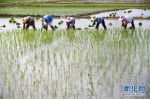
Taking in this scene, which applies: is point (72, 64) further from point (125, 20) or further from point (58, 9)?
point (58, 9)

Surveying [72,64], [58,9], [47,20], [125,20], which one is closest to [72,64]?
[72,64]

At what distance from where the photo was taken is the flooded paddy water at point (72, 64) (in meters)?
2.89

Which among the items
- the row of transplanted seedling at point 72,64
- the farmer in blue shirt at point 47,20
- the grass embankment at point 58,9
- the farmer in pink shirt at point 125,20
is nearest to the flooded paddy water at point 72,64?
the row of transplanted seedling at point 72,64

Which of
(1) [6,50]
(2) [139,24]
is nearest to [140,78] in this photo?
(1) [6,50]

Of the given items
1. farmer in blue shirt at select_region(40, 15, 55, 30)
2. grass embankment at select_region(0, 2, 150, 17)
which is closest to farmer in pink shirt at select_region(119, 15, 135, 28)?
grass embankment at select_region(0, 2, 150, 17)

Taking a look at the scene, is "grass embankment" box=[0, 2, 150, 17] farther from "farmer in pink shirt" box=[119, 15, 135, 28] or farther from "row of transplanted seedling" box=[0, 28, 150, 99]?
"row of transplanted seedling" box=[0, 28, 150, 99]

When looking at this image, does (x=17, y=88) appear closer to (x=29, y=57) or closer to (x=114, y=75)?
(x=114, y=75)

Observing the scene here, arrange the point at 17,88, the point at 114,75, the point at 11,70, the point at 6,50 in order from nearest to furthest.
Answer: the point at 17,88
the point at 114,75
the point at 11,70
the point at 6,50

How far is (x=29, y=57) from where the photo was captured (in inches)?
156

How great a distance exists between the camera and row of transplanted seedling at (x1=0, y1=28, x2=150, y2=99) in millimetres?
2891

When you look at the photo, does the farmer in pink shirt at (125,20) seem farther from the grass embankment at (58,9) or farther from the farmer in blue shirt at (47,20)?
the farmer in blue shirt at (47,20)

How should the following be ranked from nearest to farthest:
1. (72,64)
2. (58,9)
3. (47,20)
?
(72,64) < (47,20) < (58,9)

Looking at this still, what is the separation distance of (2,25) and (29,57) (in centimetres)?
248

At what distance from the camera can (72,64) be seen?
366cm
